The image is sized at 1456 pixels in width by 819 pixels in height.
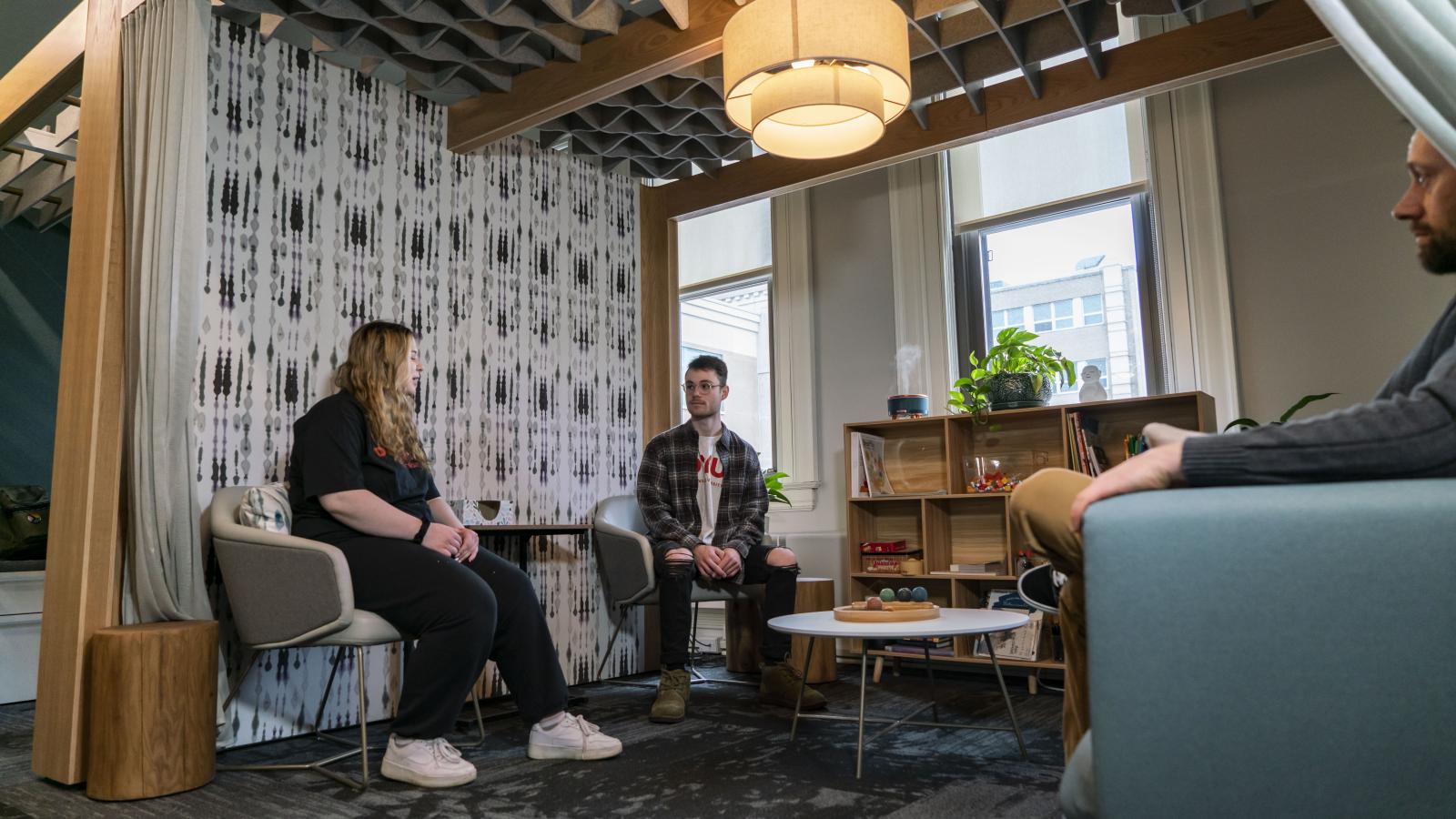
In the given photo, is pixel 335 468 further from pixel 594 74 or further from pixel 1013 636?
pixel 1013 636

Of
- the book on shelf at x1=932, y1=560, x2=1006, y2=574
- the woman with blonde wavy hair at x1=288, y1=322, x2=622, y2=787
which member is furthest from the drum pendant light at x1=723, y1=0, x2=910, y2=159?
the book on shelf at x1=932, y1=560, x2=1006, y2=574

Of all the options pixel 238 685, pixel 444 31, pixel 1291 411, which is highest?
pixel 444 31

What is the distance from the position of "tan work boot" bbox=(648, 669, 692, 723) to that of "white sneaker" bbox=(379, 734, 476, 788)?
868 millimetres

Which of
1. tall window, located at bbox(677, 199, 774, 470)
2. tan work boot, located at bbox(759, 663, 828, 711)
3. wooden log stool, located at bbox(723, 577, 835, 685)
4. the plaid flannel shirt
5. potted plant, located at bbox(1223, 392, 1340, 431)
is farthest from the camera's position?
tall window, located at bbox(677, 199, 774, 470)

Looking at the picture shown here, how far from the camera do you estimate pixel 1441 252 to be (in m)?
1.21

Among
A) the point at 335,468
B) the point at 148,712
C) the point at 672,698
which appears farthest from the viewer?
the point at 672,698

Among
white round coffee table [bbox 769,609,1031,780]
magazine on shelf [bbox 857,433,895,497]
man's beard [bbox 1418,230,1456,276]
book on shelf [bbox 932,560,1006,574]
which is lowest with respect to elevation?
white round coffee table [bbox 769,609,1031,780]

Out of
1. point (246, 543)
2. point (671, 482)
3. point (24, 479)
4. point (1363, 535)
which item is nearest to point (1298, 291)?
point (671, 482)

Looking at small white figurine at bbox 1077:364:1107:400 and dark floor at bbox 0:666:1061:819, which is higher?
small white figurine at bbox 1077:364:1107:400

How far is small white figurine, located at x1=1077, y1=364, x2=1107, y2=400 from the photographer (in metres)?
4.23

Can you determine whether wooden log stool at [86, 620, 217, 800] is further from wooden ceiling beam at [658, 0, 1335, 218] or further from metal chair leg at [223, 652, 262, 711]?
wooden ceiling beam at [658, 0, 1335, 218]

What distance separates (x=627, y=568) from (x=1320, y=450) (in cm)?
307

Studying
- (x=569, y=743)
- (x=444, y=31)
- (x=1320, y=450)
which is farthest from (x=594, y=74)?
(x=1320, y=450)

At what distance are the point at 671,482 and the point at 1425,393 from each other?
3.13 metres
